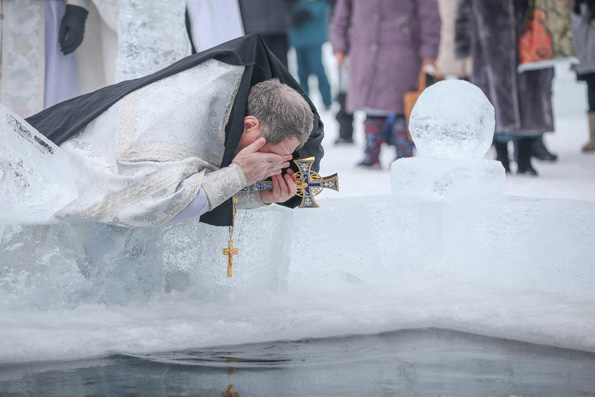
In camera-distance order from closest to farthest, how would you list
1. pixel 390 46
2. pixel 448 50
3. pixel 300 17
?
pixel 390 46 < pixel 448 50 < pixel 300 17

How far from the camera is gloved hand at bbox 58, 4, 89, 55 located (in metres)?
5.01

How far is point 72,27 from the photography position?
502cm

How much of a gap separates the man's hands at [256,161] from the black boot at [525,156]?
3.63m

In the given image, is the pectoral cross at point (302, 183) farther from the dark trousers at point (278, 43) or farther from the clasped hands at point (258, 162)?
the dark trousers at point (278, 43)

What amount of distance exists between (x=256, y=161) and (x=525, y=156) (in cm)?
373

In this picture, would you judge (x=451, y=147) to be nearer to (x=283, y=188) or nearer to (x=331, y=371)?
(x=283, y=188)

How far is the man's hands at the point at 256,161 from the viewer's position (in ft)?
10.4

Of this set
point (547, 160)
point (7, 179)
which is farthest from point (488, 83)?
point (7, 179)

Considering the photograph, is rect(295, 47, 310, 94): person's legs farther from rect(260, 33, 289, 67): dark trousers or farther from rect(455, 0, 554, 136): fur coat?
rect(455, 0, 554, 136): fur coat

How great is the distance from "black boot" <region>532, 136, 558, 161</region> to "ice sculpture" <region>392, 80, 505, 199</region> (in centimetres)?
327

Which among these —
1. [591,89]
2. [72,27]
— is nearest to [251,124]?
[72,27]

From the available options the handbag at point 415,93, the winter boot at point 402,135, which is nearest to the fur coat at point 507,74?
the handbag at point 415,93

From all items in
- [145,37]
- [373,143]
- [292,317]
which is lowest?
[292,317]

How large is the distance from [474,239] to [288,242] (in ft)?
2.52
